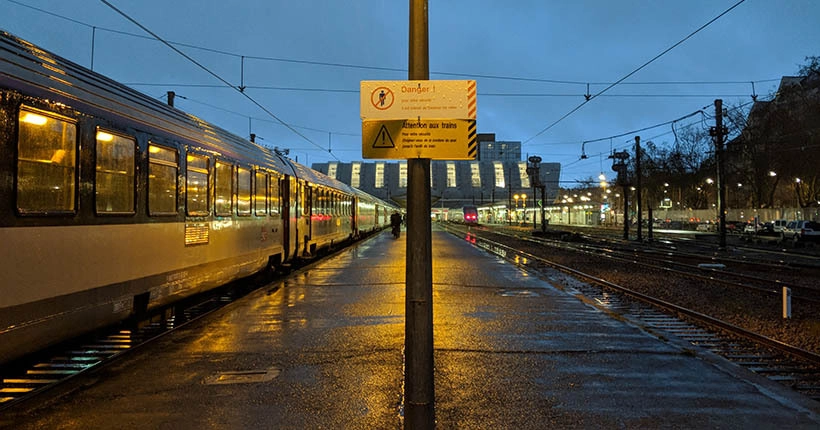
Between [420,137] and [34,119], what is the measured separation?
3696mm

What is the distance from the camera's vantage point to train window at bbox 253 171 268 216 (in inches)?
461

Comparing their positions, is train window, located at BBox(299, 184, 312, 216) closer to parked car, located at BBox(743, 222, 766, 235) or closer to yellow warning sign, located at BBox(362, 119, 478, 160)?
yellow warning sign, located at BBox(362, 119, 478, 160)

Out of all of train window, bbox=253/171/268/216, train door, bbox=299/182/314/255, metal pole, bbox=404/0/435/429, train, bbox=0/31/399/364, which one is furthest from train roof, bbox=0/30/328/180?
train door, bbox=299/182/314/255

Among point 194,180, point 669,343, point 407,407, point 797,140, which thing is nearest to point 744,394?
point 669,343

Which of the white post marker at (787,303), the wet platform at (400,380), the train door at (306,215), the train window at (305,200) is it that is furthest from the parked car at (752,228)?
the wet platform at (400,380)

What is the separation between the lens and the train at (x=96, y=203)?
15.6 feet

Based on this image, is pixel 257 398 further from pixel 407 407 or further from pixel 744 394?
pixel 744 394

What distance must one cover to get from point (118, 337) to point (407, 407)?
222 inches

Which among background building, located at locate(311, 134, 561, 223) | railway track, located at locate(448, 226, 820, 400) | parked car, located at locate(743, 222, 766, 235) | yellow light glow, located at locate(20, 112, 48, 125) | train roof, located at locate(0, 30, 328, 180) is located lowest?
railway track, located at locate(448, 226, 820, 400)

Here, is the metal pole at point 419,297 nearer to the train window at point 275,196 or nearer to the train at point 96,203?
the train at point 96,203

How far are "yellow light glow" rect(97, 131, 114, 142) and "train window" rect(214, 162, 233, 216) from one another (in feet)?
10.3

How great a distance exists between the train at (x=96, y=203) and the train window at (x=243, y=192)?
9 centimetres

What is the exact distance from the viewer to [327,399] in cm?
507

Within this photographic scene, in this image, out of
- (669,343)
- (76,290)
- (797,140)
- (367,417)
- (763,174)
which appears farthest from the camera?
(763,174)
